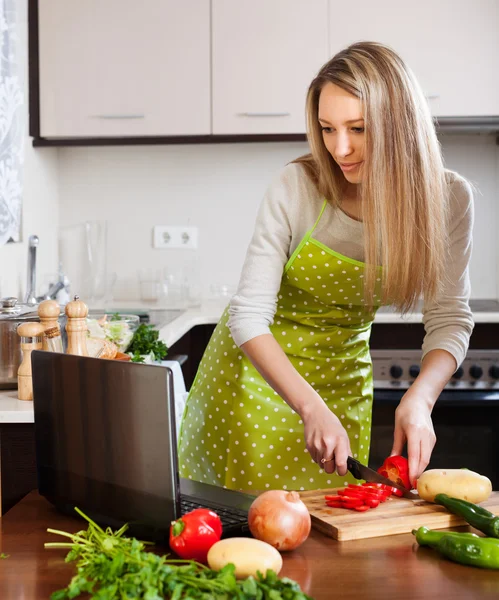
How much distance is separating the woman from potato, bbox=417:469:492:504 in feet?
0.29

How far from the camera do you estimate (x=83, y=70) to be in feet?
9.07

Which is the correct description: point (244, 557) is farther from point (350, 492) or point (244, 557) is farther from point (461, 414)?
point (461, 414)

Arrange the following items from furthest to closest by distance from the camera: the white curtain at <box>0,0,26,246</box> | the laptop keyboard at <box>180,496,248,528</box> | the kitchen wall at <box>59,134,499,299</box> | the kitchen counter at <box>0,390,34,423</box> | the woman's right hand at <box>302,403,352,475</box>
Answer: the kitchen wall at <box>59,134,499,299</box> < the white curtain at <box>0,0,26,246</box> < the kitchen counter at <box>0,390,34,423</box> < the woman's right hand at <box>302,403,352,475</box> < the laptop keyboard at <box>180,496,248,528</box>

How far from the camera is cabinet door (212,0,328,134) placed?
271 centimetres

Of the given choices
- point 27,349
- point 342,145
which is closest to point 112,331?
point 27,349

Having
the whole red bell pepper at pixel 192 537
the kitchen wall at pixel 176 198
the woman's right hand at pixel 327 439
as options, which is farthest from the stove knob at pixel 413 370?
the whole red bell pepper at pixel 192 537

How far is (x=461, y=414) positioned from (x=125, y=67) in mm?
1585

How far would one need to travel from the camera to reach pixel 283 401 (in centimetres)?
171

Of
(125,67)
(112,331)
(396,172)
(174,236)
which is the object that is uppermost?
(125,67)

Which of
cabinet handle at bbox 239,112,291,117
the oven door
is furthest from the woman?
cabinet handle at bbox 239,112,291,117

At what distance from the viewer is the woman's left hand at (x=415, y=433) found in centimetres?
124

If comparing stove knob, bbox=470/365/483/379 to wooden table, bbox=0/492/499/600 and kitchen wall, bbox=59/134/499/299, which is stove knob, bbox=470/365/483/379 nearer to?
kitchen wall, bbox=59/134/499/299

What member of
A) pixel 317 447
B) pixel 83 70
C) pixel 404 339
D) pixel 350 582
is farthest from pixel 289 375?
pixel 83 70

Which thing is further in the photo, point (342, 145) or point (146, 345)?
point (146, 345)
